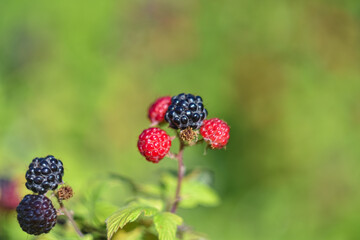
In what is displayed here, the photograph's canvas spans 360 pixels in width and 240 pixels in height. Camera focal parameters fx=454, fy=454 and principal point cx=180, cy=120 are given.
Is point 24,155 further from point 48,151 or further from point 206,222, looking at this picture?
point 206,222

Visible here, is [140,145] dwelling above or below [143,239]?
above

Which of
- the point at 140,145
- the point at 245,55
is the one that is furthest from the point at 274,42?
the point at 140,145

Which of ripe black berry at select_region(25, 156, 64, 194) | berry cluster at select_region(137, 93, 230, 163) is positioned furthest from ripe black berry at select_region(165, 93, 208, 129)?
ripe black berry at select_region(25, 156, 64, 194)

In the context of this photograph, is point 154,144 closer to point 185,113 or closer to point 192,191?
point 185,113

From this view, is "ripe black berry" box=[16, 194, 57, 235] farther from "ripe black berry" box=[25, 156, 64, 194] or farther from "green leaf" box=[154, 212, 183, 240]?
"green leaf" box=[154, 212, 183, 240]

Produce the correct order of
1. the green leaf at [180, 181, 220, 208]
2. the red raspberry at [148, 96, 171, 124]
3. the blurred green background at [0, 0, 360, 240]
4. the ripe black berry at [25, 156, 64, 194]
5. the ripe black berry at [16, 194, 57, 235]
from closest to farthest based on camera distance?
1. the ripe black berry at [16, 194, 57, 235]
2. the ripe black berry at [25, 156, 64, 194]
3. the red raspberry at [148, 96, 171, 124]
4. the green leaf at [180, 181, 220, 208]
5. the blurred green background at [0, 0, 360, 240]

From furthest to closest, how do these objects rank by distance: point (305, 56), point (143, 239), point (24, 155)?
point (305, 56)
point (24, 155)
point (143, 239)

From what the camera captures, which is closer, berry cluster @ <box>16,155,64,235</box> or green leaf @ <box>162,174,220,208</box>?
berry cluster @ <box>16,155,64,235</box>
